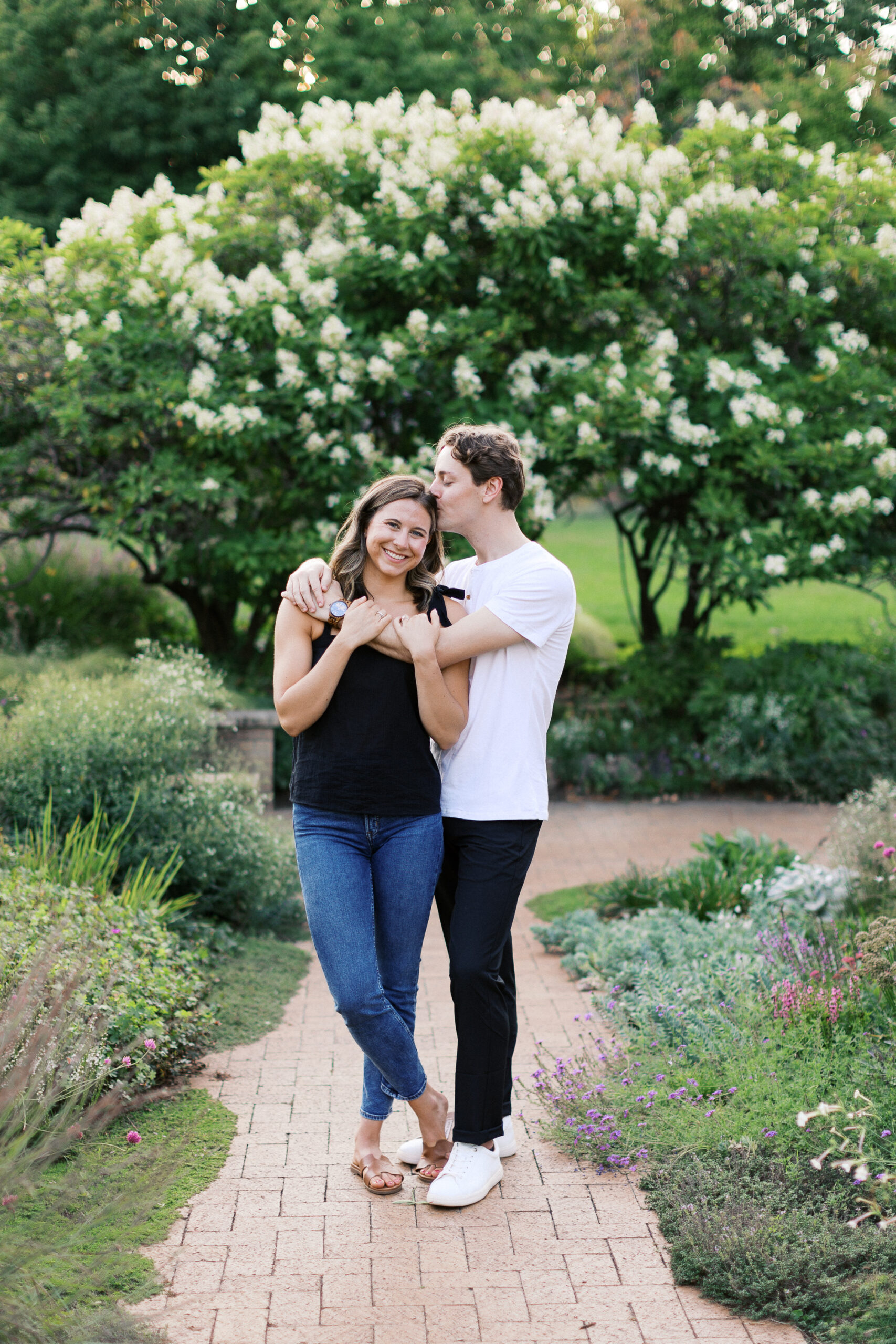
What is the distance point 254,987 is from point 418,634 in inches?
90.5

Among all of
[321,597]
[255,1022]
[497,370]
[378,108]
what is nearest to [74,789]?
[255,1022]

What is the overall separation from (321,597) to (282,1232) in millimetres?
1602

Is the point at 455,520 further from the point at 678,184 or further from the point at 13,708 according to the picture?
the point at 678,184

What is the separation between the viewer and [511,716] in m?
3.06

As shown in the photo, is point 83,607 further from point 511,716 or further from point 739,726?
point 511,716

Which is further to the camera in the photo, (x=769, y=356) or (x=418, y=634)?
(x=769, y=356)

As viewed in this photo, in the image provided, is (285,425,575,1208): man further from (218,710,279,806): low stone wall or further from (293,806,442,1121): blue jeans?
(218,710,279,806): low stone wall

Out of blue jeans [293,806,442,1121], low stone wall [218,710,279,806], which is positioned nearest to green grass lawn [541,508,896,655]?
low stone wall [218,710,279,806]

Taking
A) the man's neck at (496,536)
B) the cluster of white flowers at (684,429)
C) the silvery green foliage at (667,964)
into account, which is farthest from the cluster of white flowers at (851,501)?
the man's neck at (496,536)

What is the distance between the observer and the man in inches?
119

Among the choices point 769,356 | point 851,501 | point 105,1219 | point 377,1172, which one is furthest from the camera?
point 769,356

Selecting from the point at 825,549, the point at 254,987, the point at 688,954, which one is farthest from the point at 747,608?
the point at 254,987

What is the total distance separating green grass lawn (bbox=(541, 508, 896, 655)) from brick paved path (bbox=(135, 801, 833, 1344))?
6.10 meters

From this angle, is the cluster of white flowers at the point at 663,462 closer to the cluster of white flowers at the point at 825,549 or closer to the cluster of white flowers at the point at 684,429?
the cluster of white flowers at the point at 684,429
